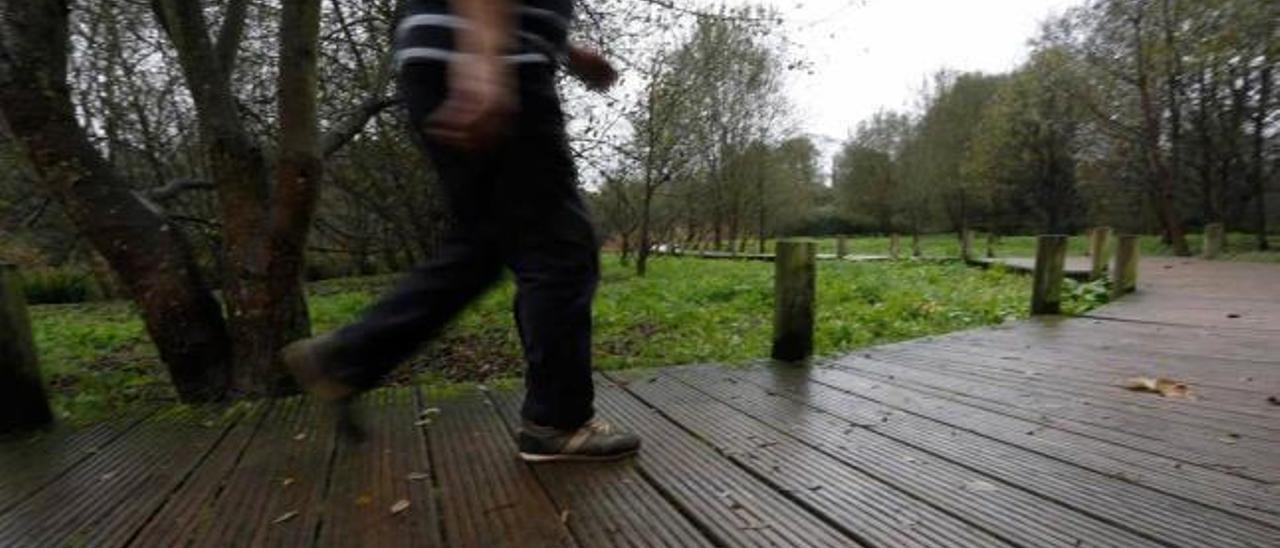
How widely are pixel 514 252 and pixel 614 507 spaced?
2.63ft

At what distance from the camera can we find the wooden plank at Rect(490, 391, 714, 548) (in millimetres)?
1900

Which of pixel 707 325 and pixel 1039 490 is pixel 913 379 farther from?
pixel 707 325

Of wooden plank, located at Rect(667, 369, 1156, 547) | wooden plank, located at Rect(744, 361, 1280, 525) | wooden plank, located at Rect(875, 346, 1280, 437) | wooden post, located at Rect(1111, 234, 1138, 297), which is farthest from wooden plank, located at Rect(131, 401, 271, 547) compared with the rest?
wooden post, located at Rect(1111, 234, 1138, 297)

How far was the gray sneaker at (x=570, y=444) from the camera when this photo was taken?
245 cm

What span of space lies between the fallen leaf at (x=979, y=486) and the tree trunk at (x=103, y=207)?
12.4 feet

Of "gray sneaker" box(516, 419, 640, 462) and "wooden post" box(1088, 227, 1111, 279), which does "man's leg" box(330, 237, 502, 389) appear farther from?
"wooden post" box(1088, 227, 1111, 279)

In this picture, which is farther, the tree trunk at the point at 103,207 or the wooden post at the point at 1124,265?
the wooden post at the point at 1124,265

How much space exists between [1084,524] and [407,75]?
2.19 metres

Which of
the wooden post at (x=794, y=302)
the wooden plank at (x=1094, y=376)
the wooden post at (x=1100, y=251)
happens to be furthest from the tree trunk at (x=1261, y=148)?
the wooden post at (x=794, y=302)

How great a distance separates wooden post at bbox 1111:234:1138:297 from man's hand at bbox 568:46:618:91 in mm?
7481

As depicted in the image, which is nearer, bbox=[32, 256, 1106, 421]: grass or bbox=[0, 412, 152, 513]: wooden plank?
bbox=[0, 412, 152, 513]: wooden plank

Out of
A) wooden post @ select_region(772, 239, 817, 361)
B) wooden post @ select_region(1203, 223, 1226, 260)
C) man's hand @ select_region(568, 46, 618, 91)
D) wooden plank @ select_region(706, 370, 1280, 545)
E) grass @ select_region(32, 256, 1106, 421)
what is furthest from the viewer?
wooden post @ select_region(1203, 223, 1226, 260)

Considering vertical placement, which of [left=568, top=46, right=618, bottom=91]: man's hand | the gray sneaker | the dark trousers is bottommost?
the gray sneaker

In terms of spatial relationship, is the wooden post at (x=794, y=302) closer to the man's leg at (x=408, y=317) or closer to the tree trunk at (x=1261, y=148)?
the man's leg at (x=408, y=317)
